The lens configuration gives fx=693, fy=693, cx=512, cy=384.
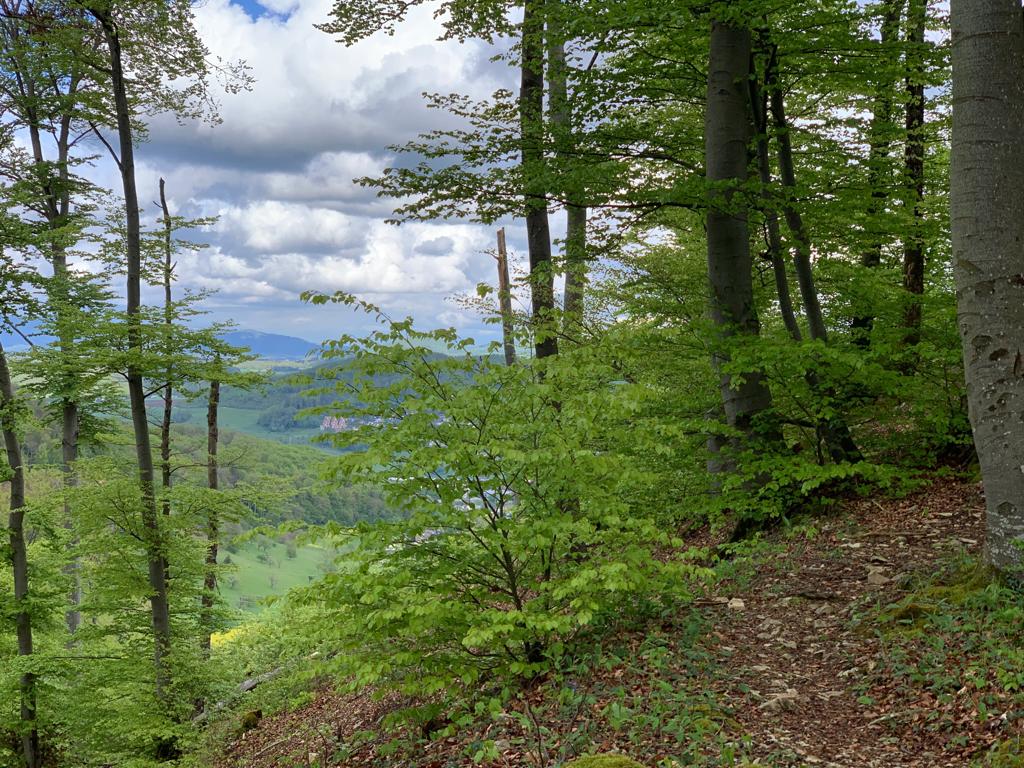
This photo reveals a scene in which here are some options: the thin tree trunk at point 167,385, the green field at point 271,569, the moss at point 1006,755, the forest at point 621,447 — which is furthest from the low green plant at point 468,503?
the green field at point 271,569

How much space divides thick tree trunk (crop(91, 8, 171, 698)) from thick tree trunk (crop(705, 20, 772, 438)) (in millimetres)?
8170

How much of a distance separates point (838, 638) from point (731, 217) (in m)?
4.76

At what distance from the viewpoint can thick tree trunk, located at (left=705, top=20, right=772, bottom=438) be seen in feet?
25.3

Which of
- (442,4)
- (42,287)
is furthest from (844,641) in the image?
(42,287)

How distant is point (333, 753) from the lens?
582 cm

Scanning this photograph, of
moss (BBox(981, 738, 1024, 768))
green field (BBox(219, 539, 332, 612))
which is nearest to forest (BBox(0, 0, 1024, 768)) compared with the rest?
moss (BBox(981, 738, 1024, 768))

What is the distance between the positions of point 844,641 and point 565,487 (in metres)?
2.40

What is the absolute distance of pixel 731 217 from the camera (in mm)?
8047

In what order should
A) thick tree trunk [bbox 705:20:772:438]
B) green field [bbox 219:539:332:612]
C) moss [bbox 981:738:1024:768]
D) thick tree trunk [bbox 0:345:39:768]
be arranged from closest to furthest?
moss [bbox 981:738:1024:768] < thick tree trunk [bbox 705:20:772:438] < thick tree trunk [bbox 0:345:39:768] < green field [bbox 219:539:332:612]

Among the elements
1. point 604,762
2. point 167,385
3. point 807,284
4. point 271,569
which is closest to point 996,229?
point 807,284

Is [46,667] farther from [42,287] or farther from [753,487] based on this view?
[753,487]

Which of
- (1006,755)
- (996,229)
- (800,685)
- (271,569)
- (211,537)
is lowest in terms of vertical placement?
(271,569)

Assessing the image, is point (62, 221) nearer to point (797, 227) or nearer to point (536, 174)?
point (536, 174)

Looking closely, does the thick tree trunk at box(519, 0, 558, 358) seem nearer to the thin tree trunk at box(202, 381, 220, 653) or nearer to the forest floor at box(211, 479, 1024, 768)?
the forest floor at box(211, 479, 1024, 768)
